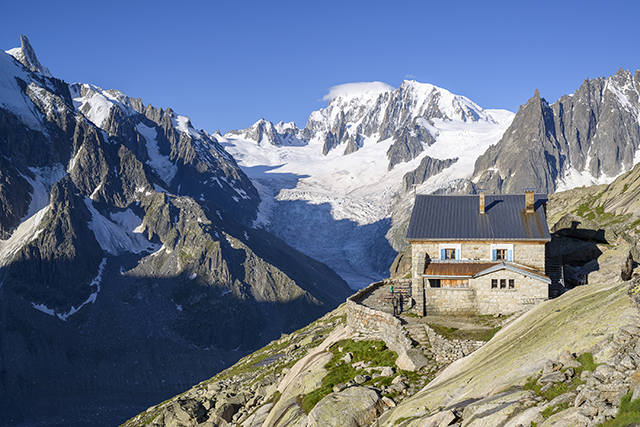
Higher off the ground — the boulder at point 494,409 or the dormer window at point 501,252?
the dormer window at point 501,252

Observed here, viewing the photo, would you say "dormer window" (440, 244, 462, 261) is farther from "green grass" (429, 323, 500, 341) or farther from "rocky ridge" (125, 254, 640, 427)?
"rocky ridge" (125, 254, 640, 427)

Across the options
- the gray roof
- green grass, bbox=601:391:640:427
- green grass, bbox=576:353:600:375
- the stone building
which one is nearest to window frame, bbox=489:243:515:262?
the stone building

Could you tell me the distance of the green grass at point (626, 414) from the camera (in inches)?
561

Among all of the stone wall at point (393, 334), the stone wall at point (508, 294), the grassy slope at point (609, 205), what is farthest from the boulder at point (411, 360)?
the grassy slope at point (609, 205)

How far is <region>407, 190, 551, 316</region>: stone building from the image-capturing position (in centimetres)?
4138

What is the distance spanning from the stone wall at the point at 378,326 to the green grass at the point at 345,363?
0.69 meters

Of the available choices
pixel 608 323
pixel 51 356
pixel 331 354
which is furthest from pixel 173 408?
pixel 51 356

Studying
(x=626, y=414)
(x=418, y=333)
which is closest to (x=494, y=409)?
(x=626, y=414)

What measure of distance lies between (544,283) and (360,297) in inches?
633

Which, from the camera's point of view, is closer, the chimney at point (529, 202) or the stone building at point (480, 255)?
the stone building at point (480, 255)

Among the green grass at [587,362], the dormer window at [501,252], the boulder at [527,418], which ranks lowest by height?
the boulder at [527,418]

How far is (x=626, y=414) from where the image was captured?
48.0ft

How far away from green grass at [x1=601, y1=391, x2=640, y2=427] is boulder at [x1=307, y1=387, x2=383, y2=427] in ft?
45.2

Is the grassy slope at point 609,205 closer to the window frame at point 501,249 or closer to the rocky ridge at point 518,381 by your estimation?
the window frame at point 501,249
